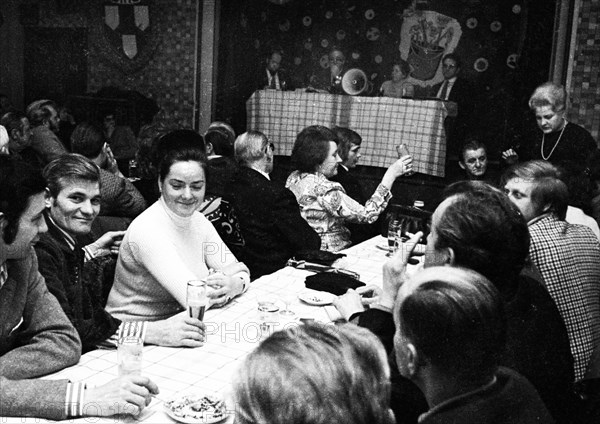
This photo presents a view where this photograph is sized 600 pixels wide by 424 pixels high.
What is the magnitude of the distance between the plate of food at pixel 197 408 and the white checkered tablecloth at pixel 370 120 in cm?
631

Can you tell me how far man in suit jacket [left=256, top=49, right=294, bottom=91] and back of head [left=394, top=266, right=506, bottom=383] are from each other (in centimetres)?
829

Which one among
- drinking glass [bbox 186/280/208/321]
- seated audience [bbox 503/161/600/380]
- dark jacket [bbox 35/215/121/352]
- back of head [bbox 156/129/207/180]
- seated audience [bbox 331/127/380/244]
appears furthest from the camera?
seated audience [bbox 331/127/380/244]

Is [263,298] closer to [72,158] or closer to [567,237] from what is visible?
[72,158]

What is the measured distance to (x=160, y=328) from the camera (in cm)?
246

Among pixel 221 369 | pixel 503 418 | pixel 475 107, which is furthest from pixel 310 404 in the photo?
pixel 475 107

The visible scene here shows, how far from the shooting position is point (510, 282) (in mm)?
2156

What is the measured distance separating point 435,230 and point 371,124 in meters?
6.16

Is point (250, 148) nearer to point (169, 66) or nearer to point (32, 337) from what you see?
point (32, 337)

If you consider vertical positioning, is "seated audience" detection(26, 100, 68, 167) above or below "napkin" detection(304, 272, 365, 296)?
above

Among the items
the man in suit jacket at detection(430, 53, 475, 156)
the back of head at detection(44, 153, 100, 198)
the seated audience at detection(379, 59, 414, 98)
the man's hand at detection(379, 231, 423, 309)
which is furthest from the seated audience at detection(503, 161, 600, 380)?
the seated audience at detection(379, 59, 414, 98)

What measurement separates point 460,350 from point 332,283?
1713mm

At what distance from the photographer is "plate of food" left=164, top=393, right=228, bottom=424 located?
184 centimetres

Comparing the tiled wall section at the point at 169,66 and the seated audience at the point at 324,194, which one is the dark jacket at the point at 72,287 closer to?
the seated audience at the point at 324,194

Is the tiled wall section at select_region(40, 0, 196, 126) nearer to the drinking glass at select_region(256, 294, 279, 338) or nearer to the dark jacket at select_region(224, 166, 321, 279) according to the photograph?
the dark jacket at select_region(224, 166, 321, 279)
